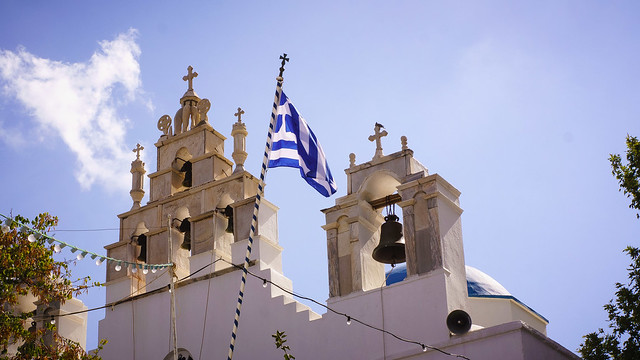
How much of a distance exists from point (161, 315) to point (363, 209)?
365cm

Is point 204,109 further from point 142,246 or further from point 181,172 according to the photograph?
point 142,246

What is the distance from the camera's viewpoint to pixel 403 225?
16.1 metres

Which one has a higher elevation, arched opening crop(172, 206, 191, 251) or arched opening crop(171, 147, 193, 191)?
arched opening crop(171, 147, 193, 191)

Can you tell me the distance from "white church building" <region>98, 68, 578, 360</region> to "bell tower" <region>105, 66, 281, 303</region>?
0.07ft

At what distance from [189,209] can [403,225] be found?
401 cm

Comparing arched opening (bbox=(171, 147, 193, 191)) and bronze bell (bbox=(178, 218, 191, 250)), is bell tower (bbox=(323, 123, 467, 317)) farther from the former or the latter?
arched opening (bbox=(171, 147, 193, 191))

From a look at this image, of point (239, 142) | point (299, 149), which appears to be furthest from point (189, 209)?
point (299, 149)

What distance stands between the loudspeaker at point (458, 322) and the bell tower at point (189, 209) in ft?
11.4

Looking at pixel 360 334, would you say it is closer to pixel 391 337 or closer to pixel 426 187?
pixel 391 337

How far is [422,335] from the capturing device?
49.5 ft

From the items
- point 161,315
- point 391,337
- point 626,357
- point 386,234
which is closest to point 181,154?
point 161,315

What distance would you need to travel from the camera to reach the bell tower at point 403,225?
1558 centimetres

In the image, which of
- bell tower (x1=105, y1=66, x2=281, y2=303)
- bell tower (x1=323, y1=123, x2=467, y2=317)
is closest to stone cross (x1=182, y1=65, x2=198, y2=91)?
bell tower (x1=105, y1=66, x2=281, y2=303)

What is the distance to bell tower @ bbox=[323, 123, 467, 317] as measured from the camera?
15.6 meters
